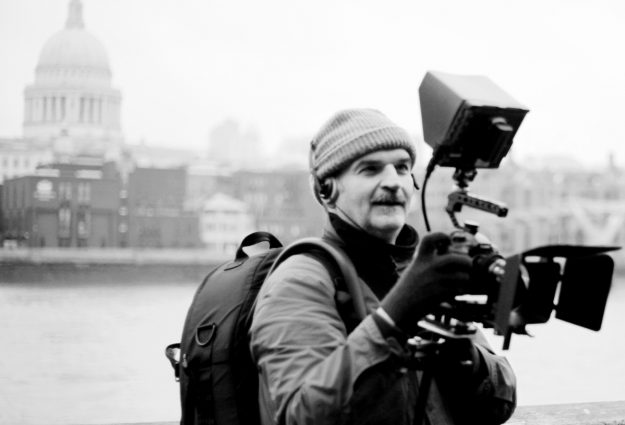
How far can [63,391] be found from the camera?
54.5 feet

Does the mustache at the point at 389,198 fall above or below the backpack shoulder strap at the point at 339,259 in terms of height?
above

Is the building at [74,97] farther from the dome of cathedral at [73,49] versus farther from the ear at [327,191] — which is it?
the ear at [327,191]

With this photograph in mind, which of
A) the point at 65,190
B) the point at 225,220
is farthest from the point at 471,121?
the point at 225,220

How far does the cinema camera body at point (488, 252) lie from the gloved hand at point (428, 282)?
0.02 metres

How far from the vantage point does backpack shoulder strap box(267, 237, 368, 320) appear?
1.17 metres

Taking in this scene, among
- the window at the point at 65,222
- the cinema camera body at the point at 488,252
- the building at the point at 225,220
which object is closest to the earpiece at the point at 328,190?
the cinema camera body at the point at 488,252

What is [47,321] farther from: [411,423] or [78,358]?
[411,423]

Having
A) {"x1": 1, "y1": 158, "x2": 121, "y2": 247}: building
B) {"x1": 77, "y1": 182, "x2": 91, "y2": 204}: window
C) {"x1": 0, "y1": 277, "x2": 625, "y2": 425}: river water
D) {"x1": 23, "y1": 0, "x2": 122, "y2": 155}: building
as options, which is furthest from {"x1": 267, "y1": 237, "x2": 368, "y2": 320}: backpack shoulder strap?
{"x1": 23, "y1": 0, "x2": 122, "y2": 155}: building

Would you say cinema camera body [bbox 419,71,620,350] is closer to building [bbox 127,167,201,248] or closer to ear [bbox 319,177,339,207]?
ear [bbox 319,177,339,207]

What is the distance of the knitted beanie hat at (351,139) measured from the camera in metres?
1.24

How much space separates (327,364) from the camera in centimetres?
107

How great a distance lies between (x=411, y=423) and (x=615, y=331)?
81.2ft

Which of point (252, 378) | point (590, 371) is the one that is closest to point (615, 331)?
point (590, 371)

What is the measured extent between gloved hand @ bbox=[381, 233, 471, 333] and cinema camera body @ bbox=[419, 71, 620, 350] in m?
0.02
